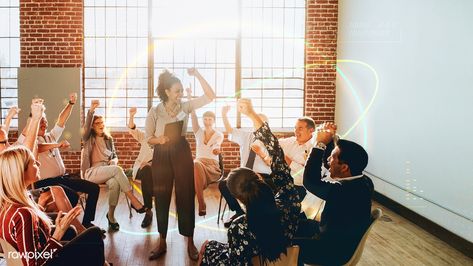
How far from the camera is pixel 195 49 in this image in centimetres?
916

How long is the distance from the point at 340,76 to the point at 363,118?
51.1 inches

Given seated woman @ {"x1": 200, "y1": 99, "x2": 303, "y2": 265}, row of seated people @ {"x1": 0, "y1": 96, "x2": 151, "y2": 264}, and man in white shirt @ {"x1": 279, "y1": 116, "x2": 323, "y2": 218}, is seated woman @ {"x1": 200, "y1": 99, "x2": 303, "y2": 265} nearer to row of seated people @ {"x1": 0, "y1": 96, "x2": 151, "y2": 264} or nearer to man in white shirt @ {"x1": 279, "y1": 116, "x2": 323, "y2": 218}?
row of seated people @ {"x1": 0, "y1": 96, "x2": 151, "y2": 264}

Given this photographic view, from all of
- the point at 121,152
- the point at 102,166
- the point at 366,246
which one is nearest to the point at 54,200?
the point at 102,166

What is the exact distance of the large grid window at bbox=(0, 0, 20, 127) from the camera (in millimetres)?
9016

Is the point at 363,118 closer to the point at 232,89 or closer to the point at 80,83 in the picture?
the point at 232,89

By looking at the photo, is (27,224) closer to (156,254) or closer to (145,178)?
(156,254)

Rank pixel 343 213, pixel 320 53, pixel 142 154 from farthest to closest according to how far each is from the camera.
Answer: pixel 320 53 < pixel 142 154 < pixel 343 213

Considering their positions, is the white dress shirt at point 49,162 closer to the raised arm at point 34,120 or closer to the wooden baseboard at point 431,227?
the raised arm at point 34,120

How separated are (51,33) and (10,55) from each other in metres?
0.83

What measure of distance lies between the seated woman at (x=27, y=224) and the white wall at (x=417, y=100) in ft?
12.1

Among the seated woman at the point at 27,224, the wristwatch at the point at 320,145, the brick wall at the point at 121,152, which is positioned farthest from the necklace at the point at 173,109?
the brick wall at the point at 121,152

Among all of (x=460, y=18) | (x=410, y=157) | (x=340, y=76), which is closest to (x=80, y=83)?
(x=340, y=76)

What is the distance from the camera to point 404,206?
657cm

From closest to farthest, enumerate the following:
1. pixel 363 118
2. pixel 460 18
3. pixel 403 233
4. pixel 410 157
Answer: pixel 460 18 < pixel 403 233 < pixel 410 157 < pixel 363 118
